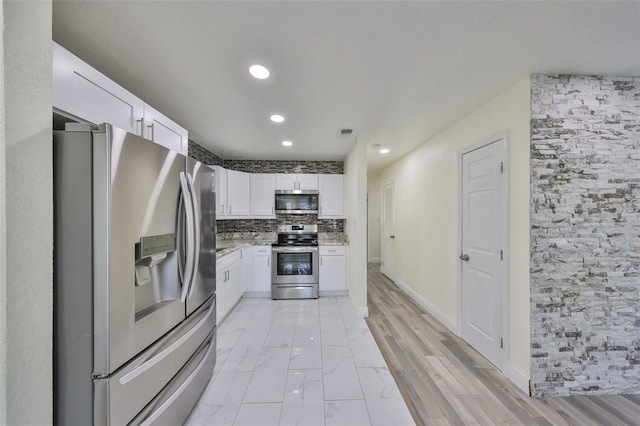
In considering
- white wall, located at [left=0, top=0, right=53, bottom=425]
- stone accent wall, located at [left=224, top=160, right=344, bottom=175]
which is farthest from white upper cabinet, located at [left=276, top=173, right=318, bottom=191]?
white wall, located at [left=0, top=0, right=53, bottom=425]

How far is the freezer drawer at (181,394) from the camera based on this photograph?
4.05 ft

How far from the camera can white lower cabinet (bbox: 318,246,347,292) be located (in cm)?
411

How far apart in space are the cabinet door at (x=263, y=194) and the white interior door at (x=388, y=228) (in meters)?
2.49

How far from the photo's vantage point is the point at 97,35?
143cm

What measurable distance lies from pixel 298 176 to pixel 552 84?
3.40m

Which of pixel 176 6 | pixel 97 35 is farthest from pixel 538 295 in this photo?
pixel 97 35

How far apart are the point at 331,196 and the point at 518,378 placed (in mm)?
3338

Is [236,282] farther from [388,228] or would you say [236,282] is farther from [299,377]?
[388,228]

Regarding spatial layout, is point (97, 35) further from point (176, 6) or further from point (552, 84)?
point (552, 84)

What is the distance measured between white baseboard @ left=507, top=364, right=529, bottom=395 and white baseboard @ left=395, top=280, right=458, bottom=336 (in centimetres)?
74

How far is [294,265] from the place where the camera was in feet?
13.3

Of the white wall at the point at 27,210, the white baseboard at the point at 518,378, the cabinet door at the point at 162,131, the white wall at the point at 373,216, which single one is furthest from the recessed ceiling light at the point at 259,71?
the white wall at the point at 373,216

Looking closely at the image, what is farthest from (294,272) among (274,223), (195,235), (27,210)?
(27,210)

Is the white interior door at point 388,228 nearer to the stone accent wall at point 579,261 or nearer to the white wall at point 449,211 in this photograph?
the white wall at point 449,211
